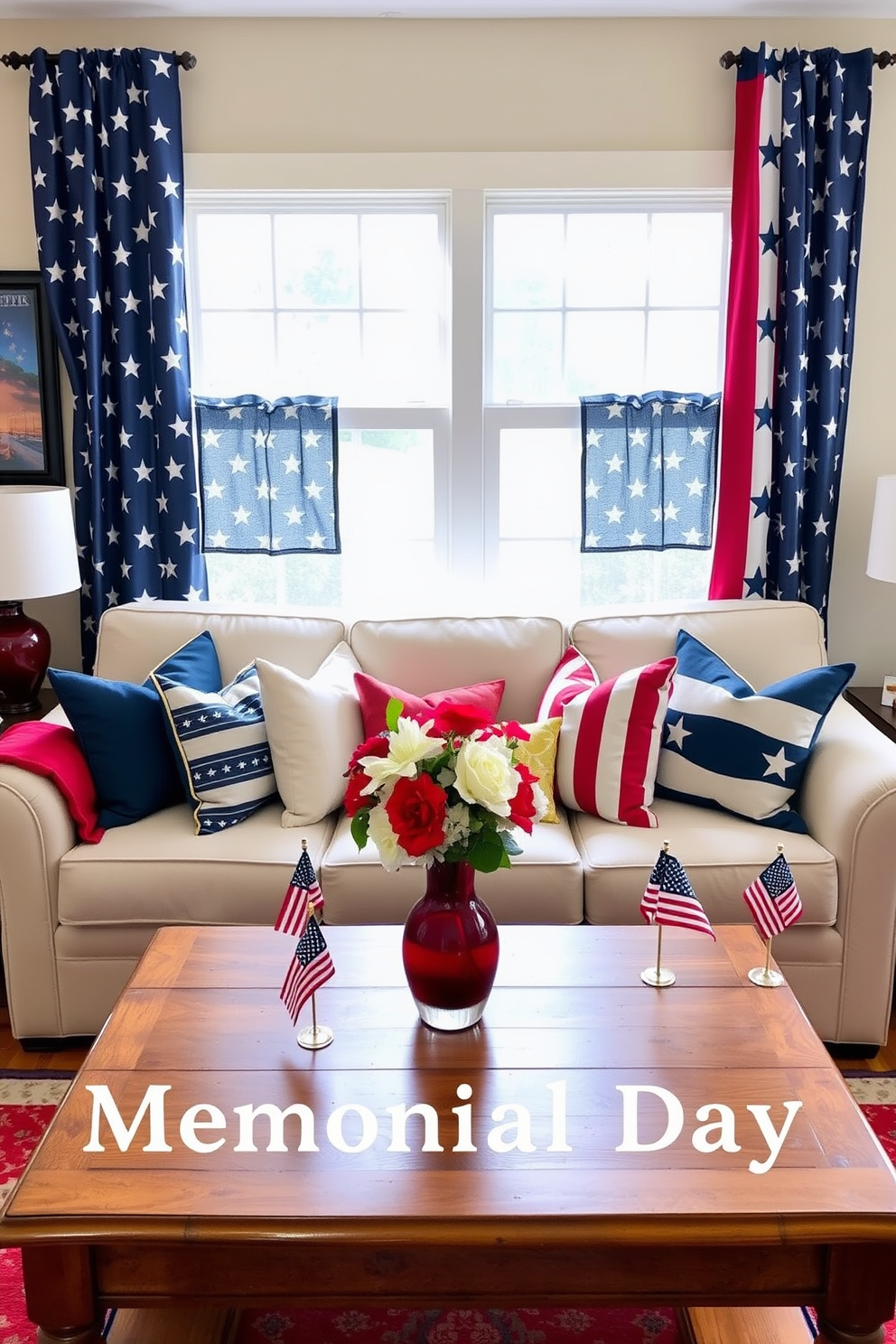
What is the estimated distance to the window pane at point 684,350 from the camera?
354 centimetres

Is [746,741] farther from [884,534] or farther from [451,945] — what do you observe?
[451,945]

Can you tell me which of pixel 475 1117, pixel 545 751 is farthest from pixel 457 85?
pixel 475 1117

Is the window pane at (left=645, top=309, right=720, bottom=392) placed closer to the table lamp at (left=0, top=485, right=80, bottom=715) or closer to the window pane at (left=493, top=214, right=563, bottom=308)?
the window pane at (left=493, top=214, right=563, bottom=308)

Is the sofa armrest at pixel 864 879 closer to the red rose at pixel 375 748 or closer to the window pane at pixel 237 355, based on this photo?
the red rose at pixel 375 748

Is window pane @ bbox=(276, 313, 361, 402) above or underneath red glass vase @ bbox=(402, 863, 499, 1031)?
above

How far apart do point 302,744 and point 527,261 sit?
5.57 feet

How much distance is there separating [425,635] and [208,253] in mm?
1415

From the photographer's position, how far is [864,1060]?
2.71m

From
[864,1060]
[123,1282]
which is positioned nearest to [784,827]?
[864,1060]

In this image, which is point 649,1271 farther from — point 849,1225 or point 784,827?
point 784,827

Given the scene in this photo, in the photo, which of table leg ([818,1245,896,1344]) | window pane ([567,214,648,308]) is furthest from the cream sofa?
window pane ([567,214,648,308])

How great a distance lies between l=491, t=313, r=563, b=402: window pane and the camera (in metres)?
3.54

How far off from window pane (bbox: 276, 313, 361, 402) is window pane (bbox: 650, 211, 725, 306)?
0.94 m

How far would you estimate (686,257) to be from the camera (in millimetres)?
3504
